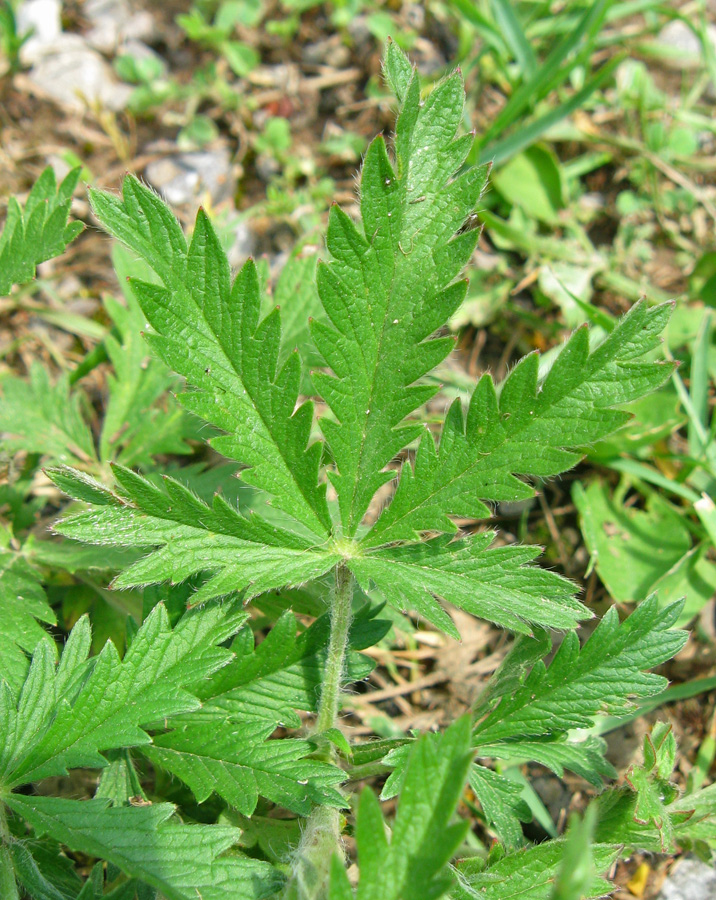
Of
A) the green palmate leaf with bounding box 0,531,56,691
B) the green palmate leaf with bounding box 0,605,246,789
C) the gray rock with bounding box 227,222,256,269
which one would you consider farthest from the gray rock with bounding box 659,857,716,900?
the gray rock with bounding box 227,222,256,269

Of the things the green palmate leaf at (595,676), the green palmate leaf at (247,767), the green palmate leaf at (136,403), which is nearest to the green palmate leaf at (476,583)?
the green palmate leaf at (595,676)

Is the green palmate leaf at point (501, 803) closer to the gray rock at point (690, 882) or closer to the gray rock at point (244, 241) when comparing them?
the gray rock at point (690, 882)

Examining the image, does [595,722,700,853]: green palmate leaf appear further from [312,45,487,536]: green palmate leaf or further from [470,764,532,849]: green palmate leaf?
[312,45,487,536]: green palmate leaf

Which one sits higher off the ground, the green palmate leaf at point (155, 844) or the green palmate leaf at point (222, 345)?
the green palmate leaf at point (222, 345)

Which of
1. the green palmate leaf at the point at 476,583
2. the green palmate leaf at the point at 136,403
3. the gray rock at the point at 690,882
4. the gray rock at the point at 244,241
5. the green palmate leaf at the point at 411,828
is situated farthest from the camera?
the gray rock at the point at 244,241

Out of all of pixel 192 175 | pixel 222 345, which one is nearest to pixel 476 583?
pixel 222 345

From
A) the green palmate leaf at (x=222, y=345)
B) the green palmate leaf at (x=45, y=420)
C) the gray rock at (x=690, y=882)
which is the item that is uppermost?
the green palmate leaf at (x=222, y=345)

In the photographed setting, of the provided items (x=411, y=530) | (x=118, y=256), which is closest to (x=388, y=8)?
(x=118, y=256)
